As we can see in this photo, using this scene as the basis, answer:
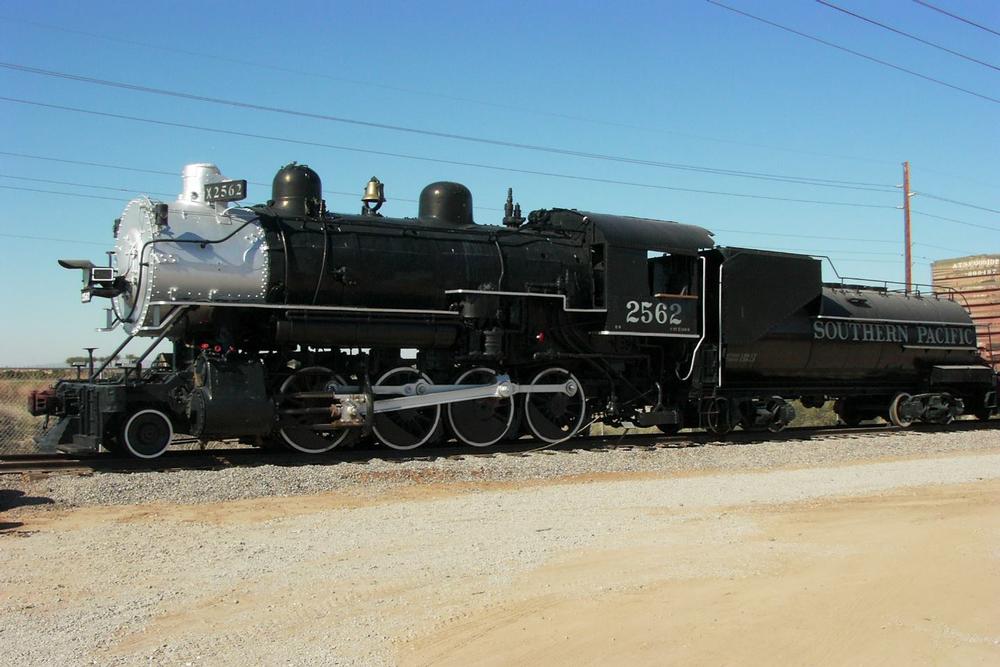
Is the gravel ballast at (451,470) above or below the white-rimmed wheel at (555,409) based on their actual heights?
below

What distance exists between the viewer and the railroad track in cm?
1105

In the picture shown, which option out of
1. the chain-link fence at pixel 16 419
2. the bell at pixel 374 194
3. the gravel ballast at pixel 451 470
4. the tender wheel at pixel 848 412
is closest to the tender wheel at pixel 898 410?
the tender wheel at pixel 848 412

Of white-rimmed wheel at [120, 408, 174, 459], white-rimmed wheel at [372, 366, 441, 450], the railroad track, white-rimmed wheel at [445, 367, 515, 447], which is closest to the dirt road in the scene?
the railroad track

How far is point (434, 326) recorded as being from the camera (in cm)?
1304

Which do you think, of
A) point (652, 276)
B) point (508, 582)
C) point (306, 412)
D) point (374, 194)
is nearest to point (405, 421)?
point (306, 412)

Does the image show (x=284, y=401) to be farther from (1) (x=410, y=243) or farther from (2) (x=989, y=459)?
(2) (x=989, y=459)

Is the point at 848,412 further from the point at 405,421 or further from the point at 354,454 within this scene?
the point at 354,454

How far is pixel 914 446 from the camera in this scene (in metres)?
15.5

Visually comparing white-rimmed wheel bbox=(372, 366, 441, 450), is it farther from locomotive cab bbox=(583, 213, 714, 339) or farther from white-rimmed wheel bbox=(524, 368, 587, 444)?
locomotive cab bbox=(583, 213, 714, 339)

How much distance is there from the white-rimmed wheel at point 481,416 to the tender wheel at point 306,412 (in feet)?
5.34

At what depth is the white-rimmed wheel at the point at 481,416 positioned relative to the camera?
13.5 metres

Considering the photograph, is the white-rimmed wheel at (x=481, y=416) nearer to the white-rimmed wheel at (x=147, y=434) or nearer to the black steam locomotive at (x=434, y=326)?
the black steam locomotive at (x=434, y=326)

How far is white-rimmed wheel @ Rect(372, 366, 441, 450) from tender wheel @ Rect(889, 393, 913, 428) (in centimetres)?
1084

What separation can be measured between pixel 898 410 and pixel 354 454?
40.7ft
